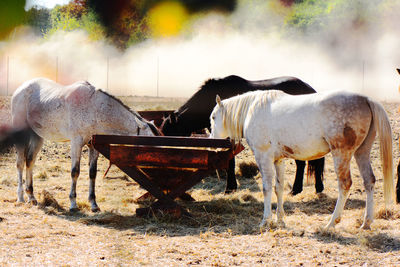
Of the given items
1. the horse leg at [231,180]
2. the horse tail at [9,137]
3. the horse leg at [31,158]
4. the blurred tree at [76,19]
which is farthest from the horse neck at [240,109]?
the horse tail at [9,137]

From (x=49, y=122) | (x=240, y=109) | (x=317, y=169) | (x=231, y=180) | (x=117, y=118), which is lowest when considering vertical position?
(x=231, y=180)

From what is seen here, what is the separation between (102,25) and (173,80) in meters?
2.35

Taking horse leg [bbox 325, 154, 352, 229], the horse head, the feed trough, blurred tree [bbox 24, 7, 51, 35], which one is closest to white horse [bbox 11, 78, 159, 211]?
the feed trough

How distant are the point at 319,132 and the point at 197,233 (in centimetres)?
165

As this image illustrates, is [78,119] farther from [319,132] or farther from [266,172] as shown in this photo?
[319,132]

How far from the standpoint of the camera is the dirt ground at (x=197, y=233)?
3.07 m

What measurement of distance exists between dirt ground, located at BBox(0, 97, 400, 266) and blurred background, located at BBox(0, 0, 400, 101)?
335mm

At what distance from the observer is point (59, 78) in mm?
1462

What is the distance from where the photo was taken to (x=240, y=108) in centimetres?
459

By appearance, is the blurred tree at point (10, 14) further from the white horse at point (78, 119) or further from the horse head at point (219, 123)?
the white horse at point (78, 119)

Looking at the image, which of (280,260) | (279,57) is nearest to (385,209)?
(280,260)

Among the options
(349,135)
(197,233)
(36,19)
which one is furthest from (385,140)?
(36,19)

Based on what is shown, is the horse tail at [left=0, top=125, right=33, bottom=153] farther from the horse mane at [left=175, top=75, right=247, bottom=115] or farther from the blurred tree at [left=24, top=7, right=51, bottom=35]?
the horse mane at [left=175, top=75, right=247, bottom=115]

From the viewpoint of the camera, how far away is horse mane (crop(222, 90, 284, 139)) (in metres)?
4.43
